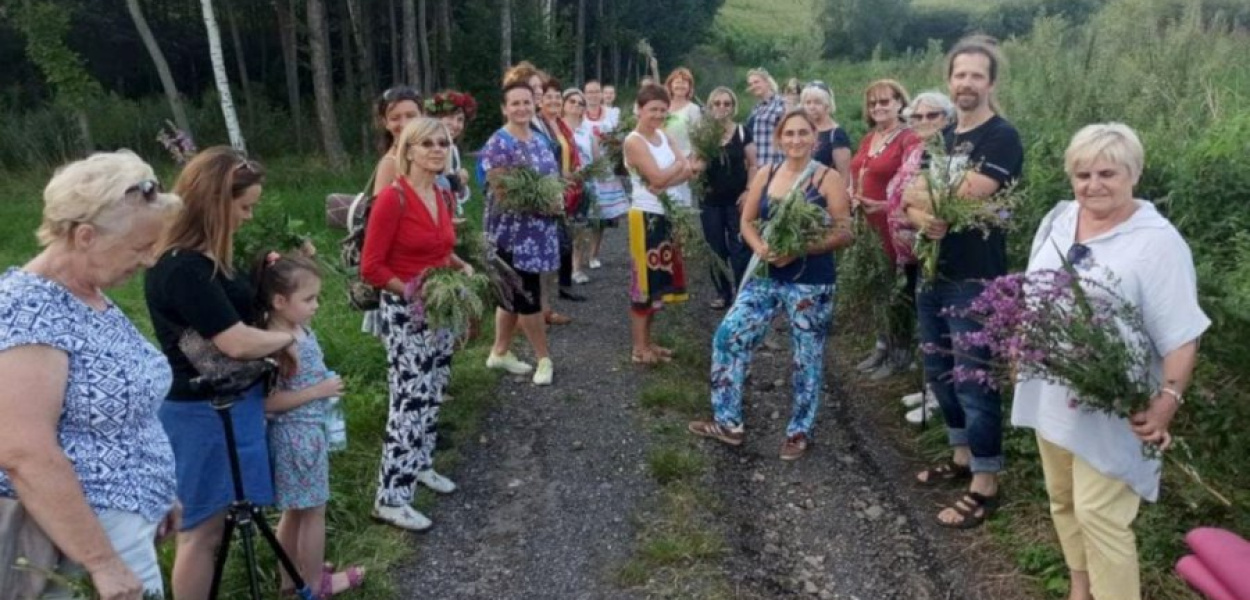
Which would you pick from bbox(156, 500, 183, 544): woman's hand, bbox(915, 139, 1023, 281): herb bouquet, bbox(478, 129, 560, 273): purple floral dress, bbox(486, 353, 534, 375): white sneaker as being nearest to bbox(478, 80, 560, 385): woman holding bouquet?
bbox(478, 129, 560, 273): purple floral dress

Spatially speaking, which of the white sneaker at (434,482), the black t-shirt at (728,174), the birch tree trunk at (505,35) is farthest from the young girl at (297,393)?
the birch tree trunk at (505,35)

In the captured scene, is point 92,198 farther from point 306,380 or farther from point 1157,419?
point 1157,419

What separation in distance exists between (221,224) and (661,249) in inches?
147

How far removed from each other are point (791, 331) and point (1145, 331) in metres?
2.27

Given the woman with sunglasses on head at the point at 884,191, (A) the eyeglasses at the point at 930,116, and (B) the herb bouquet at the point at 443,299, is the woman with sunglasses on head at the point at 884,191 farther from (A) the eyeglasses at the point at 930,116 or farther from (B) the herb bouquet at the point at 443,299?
(B) the herb bouquet at the point at 443,299

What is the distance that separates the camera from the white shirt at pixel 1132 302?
9.61 feet

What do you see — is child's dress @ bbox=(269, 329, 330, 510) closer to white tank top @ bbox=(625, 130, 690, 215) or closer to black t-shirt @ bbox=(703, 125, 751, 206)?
white tank top @ bbox=(625, 130, 690, 215)

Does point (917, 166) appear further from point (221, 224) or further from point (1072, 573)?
point (221, 224)

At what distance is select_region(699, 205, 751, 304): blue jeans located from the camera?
7.26m

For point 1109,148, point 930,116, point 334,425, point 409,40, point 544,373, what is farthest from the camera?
point 409,40

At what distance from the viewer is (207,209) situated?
297 centimetres

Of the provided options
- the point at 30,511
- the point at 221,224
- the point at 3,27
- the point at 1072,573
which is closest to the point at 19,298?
the point at 30,511

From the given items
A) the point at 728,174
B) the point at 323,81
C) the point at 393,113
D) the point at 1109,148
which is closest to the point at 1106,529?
the point at 1109,148

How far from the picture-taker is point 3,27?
22.0 meters
